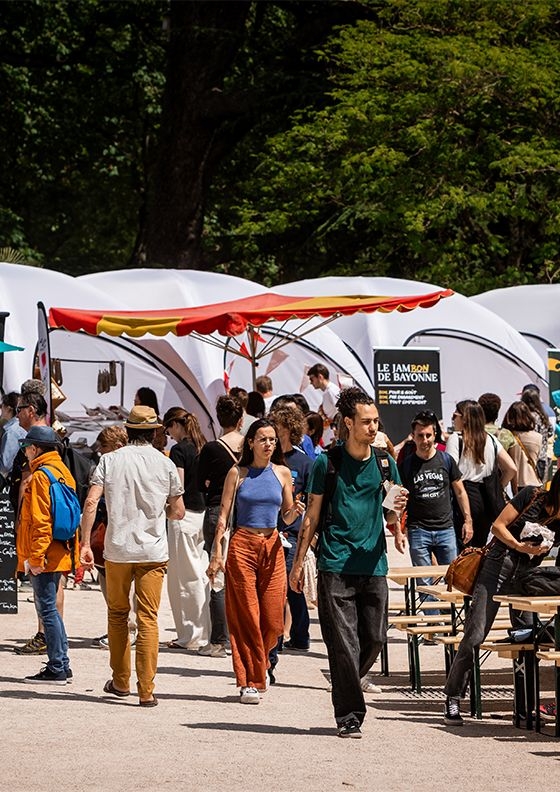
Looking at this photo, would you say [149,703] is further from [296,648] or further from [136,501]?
[296,648]

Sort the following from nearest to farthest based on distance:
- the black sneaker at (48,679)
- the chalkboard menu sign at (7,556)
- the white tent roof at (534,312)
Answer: the black sneaker at (48,679) < the chalkboard menu sign at (7,556) < the white tent roof at (534,312)

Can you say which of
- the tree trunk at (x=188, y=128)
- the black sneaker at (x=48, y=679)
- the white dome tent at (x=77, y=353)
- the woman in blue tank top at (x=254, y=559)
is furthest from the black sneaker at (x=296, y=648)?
the tree trunk at (x=188, y=128)

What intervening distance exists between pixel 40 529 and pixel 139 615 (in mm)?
919

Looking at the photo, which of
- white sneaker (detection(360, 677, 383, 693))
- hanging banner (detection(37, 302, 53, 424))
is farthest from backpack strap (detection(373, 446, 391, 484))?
hanging banner (detection(37, 302, 53, 424))

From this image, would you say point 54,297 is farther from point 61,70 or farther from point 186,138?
point 61,70

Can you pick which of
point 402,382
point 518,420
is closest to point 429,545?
point 518,420

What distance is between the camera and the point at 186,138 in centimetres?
3447

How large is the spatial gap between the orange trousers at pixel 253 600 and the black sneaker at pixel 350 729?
1.24 meters

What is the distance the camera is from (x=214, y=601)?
36.7 feet

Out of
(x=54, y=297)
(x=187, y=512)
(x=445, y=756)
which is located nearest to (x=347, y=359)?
(x=54, y=297)

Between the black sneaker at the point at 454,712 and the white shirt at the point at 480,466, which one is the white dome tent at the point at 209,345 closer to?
the white shirt at the point at 480,466

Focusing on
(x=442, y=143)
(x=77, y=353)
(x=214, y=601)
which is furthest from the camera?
(x=442, y=143)

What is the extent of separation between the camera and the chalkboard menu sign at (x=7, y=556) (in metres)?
12.9

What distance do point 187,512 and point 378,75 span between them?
19264mm
